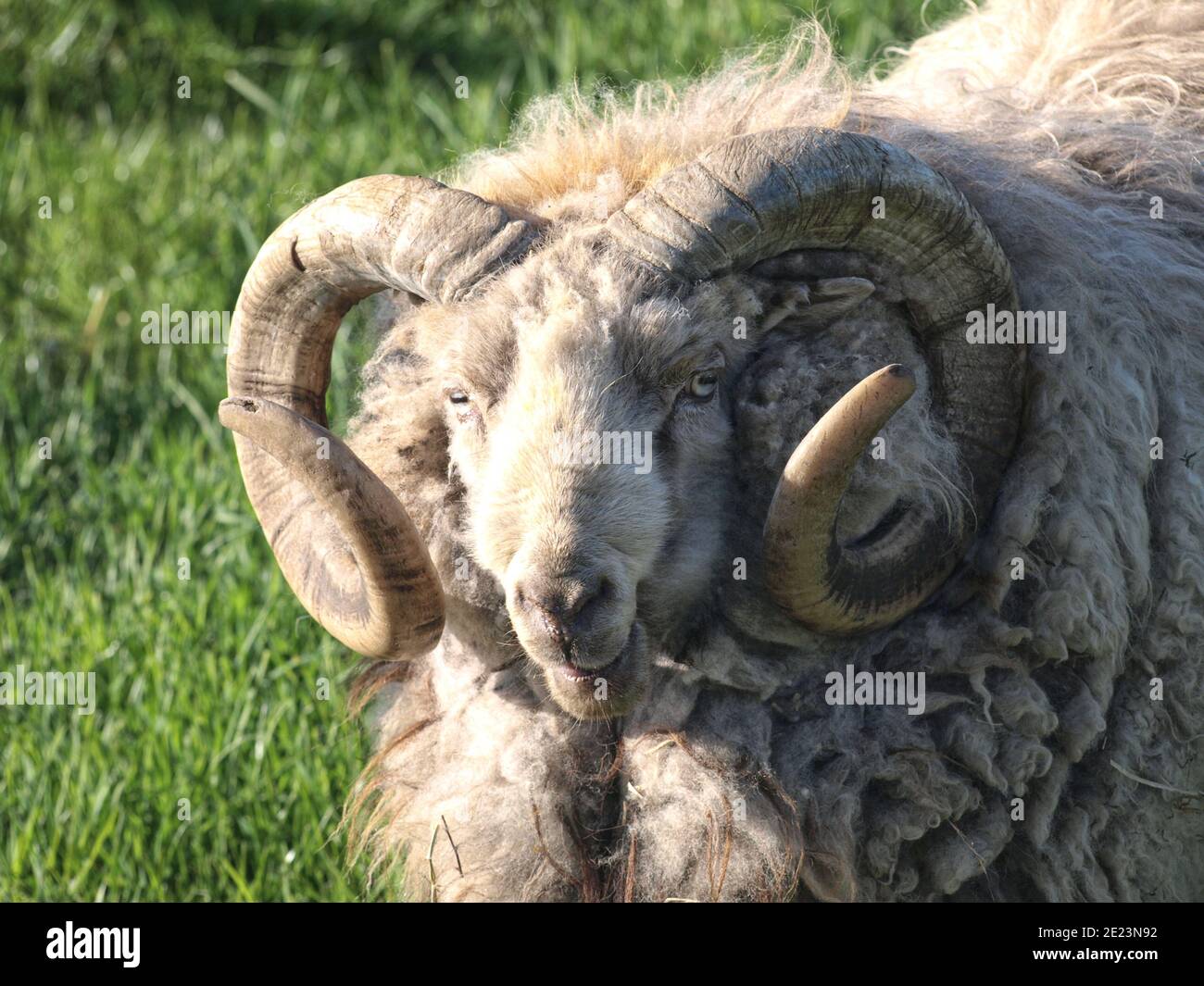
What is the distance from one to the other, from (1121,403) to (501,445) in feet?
Answer: 5.15

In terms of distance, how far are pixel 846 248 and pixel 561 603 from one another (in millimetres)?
1157

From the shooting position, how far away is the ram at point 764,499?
3617 millimetres

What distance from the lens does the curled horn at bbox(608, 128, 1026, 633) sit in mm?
3561

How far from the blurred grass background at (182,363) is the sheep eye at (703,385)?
6.52 feet

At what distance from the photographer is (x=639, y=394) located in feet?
11.9
